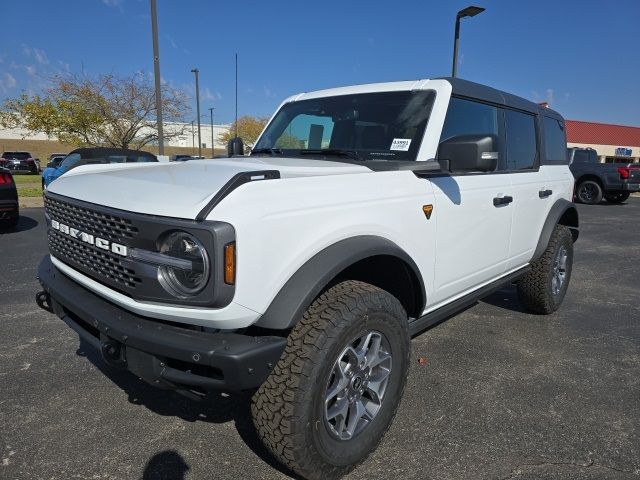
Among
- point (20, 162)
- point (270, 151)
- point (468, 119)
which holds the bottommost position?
point (20, 162)

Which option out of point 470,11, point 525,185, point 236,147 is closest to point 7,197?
point 236,147

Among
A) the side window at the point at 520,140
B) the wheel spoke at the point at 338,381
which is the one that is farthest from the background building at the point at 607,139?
the wheel spoke at the point at 338,381

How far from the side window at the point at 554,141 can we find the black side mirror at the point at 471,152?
216 cm

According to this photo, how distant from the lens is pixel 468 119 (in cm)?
330

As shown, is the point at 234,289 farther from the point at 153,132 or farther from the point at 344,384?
the point at 153,132

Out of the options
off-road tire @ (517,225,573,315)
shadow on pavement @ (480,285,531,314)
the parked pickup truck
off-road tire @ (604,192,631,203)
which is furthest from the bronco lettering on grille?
off-road tire @ (604,192,631,203)

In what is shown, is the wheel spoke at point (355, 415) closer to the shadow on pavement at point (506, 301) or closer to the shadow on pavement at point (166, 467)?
the shadow on pavement at point (166, 467)

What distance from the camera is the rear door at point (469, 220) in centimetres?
284

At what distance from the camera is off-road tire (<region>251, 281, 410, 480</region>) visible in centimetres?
190

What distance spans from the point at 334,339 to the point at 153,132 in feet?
70.8

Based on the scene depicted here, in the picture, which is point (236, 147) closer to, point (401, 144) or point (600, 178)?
point (401, 144)

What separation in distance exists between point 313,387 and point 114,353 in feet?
2.82

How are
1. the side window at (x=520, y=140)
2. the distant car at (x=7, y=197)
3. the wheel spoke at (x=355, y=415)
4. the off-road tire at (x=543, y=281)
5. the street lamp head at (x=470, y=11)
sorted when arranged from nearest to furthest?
the wheel spoke at (x=355, y=415)
the side window at (x=520, y=140)
the off-road tire at (x=543, y=281)
the distant car at (x=7, y=197)
the street lamp head at (x=470, y=11)

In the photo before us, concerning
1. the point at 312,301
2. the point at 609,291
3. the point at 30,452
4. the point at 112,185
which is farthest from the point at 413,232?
the point at 609,291
